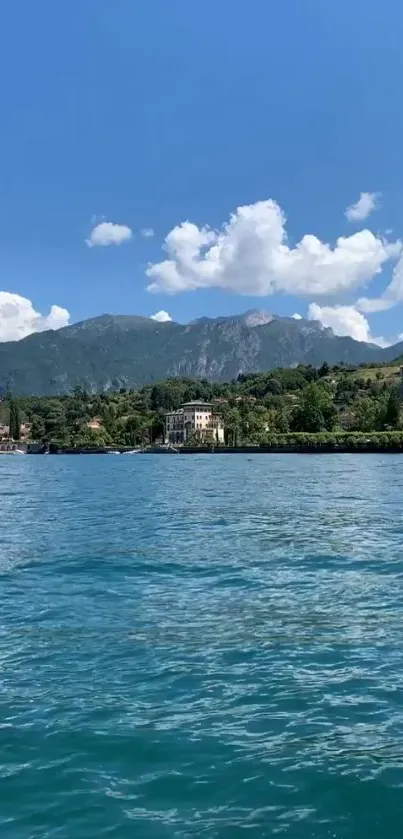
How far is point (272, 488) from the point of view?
205ft

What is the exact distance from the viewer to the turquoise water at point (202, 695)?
25.9ft

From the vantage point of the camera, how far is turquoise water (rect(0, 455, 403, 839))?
790 cm

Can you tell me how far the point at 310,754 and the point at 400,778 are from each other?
1.11m

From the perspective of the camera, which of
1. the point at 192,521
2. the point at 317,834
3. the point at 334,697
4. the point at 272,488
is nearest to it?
the point at 317,834

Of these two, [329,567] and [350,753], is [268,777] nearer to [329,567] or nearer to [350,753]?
[350,753]

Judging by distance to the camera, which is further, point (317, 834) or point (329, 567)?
point (329, 567)

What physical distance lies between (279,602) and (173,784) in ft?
30.3

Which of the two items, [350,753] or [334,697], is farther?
[334,697]

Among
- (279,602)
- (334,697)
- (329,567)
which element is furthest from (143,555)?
(334,697)

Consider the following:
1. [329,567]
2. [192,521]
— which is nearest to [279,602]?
[329,567]

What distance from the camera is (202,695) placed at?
11.1 metres

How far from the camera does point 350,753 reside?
907 cm

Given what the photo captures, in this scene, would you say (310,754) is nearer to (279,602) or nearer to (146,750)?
(146,750)

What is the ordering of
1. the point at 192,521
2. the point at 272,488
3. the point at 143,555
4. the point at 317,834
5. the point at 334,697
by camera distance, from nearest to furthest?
the point at 317,834, the point at 334,697, the point at 143,555, the point at 192,521, the point at 272,488
